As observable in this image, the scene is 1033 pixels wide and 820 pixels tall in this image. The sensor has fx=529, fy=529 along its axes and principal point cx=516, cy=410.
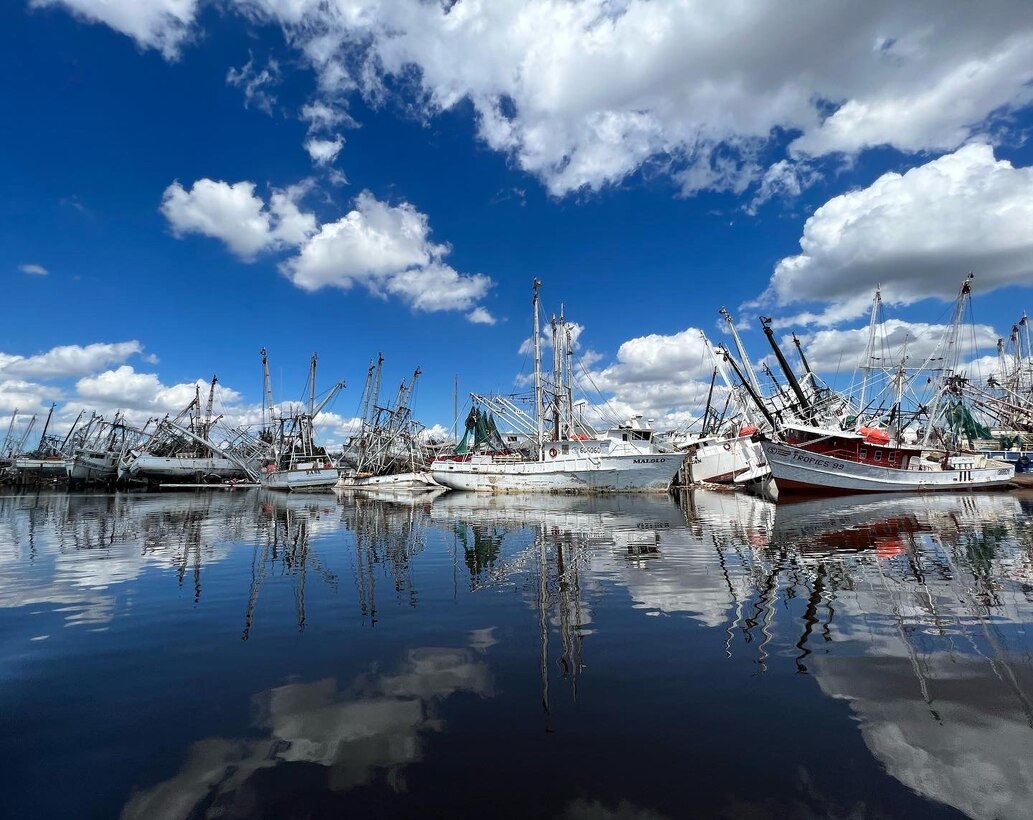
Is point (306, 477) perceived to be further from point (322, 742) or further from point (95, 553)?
point (322, 742)

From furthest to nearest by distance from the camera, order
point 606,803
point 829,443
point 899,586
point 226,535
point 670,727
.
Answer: point 829,443
point 226,535
point 899,586
point 670,727
point 606,803

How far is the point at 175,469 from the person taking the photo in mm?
88375

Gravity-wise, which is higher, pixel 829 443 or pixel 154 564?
pixel 829 443

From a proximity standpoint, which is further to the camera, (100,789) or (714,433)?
(714,433)

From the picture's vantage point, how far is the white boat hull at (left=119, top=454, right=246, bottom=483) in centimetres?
8612

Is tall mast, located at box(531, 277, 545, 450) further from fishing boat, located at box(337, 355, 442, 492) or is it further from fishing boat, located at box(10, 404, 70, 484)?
fishing boat, located at box(10, 404, 70, 484)

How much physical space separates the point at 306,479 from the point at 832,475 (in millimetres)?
68785

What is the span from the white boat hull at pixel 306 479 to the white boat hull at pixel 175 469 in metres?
17.7

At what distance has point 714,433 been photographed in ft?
269

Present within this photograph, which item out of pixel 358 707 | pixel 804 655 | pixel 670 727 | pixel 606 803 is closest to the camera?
pixel 606 803

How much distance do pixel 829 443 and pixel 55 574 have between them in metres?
56.2

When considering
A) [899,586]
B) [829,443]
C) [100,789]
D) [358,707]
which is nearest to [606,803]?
[358,707]

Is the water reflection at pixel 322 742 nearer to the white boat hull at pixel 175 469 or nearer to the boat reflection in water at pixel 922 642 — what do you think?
the boat reflection in water at pixel 922 642

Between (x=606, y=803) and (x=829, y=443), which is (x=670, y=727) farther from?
(x=829, y=443)
